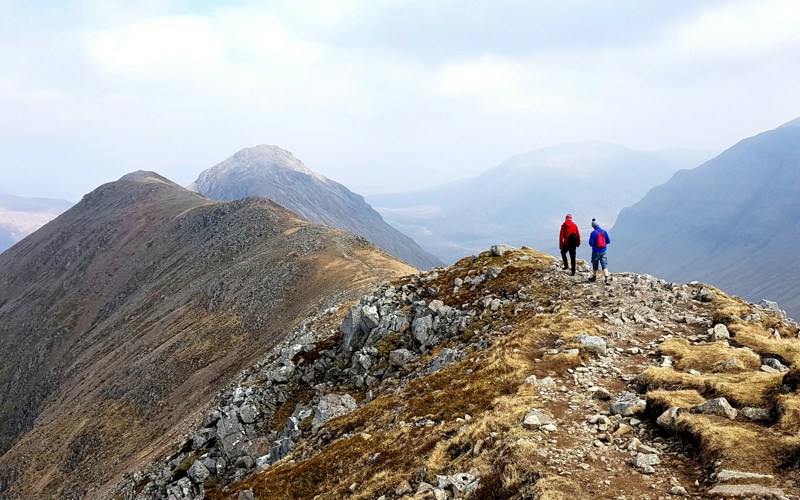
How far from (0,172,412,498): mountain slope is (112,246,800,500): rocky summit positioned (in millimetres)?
26543

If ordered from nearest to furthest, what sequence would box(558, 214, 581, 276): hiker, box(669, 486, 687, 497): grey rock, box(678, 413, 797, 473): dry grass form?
box(669, 486, 687, 497): grey rock
box(678, 413, 797, 473): dry grass
box(558, 214, 581, 276): hiker

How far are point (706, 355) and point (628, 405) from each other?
20.1 ft

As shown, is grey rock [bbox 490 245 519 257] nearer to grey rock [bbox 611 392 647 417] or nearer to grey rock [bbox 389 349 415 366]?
grey rock [bbox 389 349 415 366]

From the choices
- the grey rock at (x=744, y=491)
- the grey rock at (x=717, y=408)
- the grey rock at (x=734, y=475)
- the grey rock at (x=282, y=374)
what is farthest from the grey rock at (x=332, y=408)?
the grey rock at (x=744, y=491)

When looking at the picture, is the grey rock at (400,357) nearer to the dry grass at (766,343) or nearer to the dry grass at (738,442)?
the dry grass at (766,343)

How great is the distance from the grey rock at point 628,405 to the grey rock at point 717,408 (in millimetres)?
1534

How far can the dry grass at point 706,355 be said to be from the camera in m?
18.4

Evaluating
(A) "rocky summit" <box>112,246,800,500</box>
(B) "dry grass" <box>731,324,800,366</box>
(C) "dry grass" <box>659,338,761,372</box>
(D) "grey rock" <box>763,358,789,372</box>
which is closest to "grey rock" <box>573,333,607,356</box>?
(A) "rocky summit" <box>112,246,800,500</box>

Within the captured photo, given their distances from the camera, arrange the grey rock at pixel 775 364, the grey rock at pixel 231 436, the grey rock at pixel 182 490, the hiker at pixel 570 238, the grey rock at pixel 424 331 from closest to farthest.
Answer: the grey rock at pixel 775 364
the hiker at pixel 570 238
the grey rock at pixel 182 490
the grey rock at pixel 424 331
the grey rock at pixel 231 436

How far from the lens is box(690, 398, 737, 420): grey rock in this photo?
14250 millimetres

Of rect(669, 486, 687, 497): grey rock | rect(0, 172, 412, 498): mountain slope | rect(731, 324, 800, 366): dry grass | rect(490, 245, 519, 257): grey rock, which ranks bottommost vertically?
rect(0, 172, 412, 498): mountain slope

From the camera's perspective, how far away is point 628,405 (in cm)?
1584

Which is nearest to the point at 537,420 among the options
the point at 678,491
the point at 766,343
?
the point at 678,491

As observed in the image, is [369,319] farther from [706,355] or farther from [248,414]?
[706,355]
